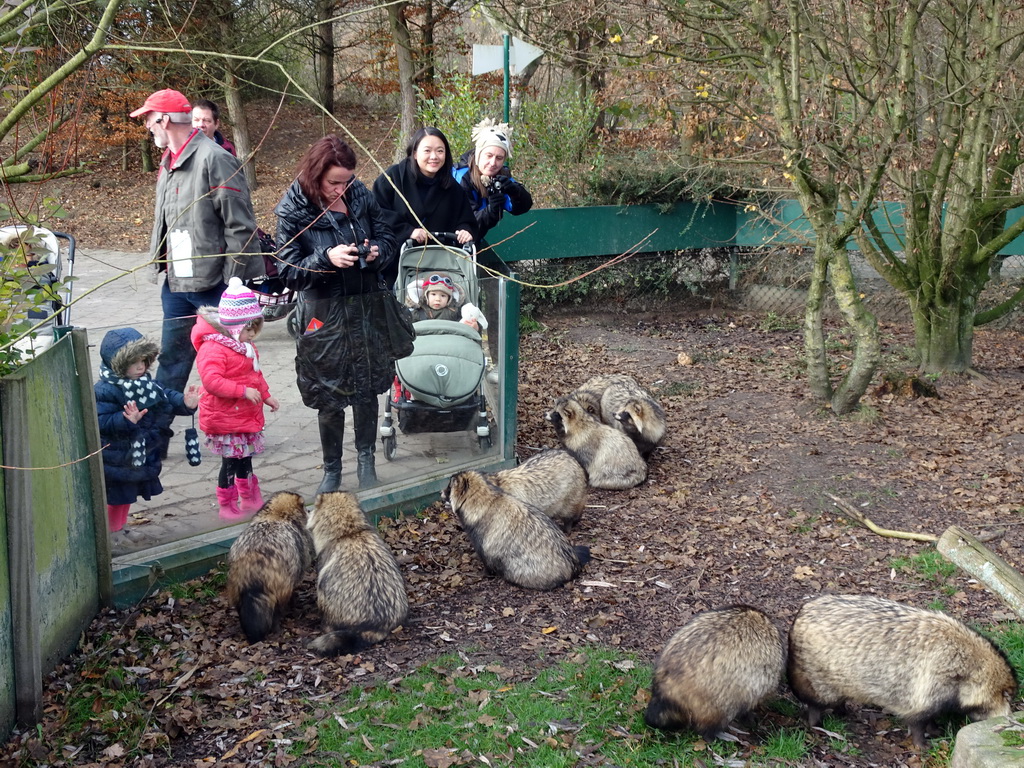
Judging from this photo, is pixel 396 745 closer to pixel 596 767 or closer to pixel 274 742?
pixel 274 742

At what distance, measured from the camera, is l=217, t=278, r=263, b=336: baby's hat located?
17.9ft

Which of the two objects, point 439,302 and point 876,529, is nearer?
point 876,529

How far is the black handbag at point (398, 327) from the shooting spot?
6289mm

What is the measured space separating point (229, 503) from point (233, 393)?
72 cm

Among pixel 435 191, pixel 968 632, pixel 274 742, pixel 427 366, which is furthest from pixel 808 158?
pixel 274 742

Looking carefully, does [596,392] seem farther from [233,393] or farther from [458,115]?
[458,115]

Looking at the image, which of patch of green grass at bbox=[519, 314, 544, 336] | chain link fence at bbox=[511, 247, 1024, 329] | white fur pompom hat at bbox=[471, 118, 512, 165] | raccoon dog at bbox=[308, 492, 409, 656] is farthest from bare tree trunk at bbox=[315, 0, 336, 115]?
raccoon dog at bbox=[308, 492, 409, 656]

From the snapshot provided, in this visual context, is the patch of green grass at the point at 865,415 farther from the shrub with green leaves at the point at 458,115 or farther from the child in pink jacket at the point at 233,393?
the shrub with green leaves at the point at 458,115

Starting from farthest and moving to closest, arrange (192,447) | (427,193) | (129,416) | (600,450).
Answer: (427,193)
(600,450)
(192,447)
(129,416)

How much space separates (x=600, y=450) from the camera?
728 centimetres

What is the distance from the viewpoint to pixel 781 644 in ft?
14.8

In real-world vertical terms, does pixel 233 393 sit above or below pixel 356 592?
above

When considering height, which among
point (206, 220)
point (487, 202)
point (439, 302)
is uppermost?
point (487, 202)

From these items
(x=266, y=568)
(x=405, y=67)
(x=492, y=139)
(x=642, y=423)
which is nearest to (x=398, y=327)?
(x=266, y=568)
